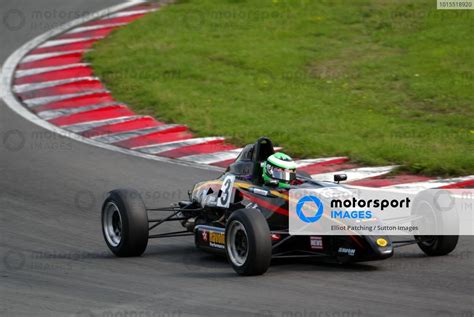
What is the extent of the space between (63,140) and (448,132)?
5.99 metres

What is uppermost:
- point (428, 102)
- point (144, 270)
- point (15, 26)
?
point (15, 26)

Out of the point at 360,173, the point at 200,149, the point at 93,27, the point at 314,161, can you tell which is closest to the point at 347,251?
the point at 360,173

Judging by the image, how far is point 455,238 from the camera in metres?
9.99

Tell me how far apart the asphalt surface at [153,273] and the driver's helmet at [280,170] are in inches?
32.8

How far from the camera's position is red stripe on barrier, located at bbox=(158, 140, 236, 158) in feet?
49.8

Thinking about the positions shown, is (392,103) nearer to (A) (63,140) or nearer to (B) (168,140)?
(B) (168,140)

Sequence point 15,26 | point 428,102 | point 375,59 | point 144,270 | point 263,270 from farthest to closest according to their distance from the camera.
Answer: point 15,26 → point 375,59 → point 428,102 → point 144,270 → point 263,270

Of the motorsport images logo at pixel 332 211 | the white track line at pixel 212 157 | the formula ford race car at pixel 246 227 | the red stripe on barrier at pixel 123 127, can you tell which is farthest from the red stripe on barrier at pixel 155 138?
the motorsport images logo at pixel 332 211

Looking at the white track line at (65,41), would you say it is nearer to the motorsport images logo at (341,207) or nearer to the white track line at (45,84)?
the white track line at (45,84)

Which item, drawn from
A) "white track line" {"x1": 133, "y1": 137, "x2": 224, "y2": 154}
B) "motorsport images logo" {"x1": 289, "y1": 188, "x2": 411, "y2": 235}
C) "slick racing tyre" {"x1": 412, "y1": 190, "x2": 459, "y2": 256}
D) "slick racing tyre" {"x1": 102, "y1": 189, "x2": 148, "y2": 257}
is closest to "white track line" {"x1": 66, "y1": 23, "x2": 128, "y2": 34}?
"white track line" {"x1": 133, "y1": 137, "x2": 224, "y2": 154}

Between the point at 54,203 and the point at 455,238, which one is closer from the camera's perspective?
the point at 455,238

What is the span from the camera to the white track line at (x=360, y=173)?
13.6 m

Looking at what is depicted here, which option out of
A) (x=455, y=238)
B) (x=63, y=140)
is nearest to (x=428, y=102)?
(x=63, y=140)

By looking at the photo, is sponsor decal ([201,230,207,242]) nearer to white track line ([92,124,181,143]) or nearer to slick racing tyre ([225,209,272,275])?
slick racing tyre ([225,209,272,275])
